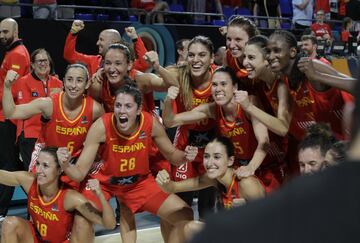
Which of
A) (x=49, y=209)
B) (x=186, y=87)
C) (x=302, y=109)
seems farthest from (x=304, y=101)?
(x=49, y=209)

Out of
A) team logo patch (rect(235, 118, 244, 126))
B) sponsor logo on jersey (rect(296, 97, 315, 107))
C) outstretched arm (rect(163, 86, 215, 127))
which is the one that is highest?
sponsor logo on jersey (rect(296, 97, 315, 107))

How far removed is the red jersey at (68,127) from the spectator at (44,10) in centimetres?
294

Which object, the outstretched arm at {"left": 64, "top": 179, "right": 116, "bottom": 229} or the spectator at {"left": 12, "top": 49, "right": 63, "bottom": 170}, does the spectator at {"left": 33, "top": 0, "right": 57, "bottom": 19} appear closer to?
the spectator at {"left": 12, "top": 49, "right": 63, "bottom": 170}

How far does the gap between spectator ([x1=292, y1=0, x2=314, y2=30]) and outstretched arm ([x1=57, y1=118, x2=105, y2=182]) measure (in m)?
7.20

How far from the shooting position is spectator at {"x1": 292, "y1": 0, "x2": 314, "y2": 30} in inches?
420

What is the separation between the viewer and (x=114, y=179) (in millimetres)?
4230

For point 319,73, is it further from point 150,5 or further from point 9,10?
point 150,5

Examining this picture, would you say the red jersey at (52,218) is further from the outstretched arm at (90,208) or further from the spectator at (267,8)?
the spectator at (267,8)

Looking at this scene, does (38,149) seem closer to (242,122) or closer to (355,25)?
(242,122)

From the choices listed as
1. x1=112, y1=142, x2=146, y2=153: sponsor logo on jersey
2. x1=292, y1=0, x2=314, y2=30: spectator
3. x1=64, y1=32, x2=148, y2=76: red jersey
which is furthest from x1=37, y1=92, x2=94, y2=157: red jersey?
x1=292, y1=0, x2=314, y2=30: spectator

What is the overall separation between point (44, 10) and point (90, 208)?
3.81 metres

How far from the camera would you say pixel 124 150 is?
164 inches

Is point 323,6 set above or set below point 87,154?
above

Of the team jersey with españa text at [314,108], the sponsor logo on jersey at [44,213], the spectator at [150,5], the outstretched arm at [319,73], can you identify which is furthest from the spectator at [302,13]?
the sponsor logo on jersey at [44,213]
